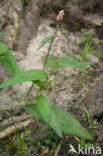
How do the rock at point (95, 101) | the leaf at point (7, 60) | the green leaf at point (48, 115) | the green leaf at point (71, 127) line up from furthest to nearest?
the rock at point (95, 101)
the leaf at point (7, 60)
the green leaf at point (71, 127)
the green leaf at point (48, 115)

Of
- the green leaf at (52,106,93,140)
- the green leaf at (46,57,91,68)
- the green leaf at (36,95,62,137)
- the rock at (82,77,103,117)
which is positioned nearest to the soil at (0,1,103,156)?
the rock at (82,77,103,117)

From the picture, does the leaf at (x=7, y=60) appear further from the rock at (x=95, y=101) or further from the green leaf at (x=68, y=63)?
the rock at (x=95, y=101)

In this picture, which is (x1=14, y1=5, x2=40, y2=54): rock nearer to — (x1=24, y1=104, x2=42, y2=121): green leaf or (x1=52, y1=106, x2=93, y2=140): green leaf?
(x1=24, y1=104, x2=42, y2=121): green leaf

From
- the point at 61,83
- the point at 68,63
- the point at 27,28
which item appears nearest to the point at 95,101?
the point at 61,83

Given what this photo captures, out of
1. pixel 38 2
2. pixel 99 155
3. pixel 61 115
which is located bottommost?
pixel 99 155

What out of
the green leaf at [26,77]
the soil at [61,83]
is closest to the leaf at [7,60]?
the green leaf at [26,77]

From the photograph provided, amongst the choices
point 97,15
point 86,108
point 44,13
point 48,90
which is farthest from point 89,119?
point 97,15

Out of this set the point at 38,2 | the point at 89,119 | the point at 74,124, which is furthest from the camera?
the point at 38,2

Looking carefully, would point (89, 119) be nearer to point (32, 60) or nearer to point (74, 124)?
point (74, 124)
